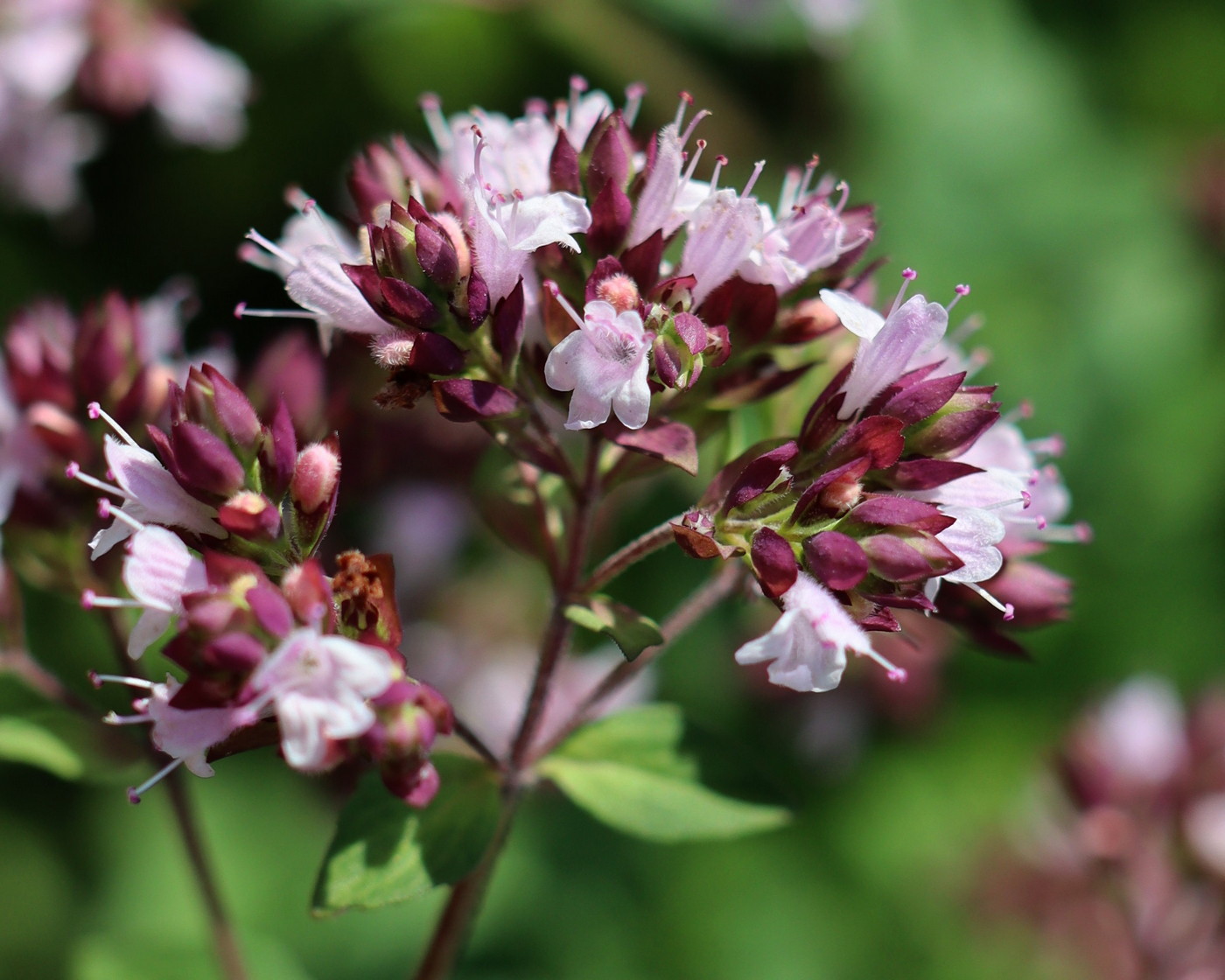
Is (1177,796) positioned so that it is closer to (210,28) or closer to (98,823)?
(98,823)

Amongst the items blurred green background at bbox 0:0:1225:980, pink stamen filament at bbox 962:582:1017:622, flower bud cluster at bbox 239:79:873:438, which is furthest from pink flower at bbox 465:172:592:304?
blurred green background at bbox 0:0:1225:980

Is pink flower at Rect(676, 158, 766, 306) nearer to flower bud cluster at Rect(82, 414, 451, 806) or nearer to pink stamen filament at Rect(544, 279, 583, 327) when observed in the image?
pink stamen filament at Rect(544, 279, 583, 327)

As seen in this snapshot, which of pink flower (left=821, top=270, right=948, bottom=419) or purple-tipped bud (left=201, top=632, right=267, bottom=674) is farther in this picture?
pink flower (left=821, top=270, right=948, bottom=419)

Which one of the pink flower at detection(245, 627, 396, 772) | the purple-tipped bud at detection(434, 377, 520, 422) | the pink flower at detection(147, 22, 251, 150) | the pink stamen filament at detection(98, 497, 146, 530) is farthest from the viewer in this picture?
the pink flower at detection(147, 22, 251, 150)

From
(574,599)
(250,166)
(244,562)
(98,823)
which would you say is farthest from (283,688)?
(250,166)

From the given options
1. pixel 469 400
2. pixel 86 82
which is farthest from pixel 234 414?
pixel 86 82

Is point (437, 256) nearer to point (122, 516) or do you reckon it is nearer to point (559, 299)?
point (559, 299)
